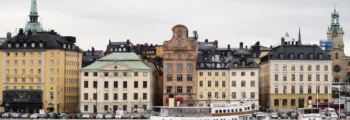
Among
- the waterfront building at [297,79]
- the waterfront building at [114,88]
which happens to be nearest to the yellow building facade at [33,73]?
the waterfront building at [114,88]

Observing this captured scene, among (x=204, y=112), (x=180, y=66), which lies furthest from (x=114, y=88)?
(x=204, y=112)

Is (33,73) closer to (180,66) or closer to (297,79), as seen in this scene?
(180,66)

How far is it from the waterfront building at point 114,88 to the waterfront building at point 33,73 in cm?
508

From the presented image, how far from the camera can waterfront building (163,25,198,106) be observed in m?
169

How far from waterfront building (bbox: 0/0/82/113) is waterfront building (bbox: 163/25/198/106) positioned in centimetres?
1989

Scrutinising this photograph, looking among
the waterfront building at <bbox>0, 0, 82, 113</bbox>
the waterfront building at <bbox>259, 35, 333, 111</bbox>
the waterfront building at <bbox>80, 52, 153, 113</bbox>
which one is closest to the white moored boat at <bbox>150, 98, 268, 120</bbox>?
the waterfront building at <bbox>80, 52, 153, 113</bbox>

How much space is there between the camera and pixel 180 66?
6663 inches

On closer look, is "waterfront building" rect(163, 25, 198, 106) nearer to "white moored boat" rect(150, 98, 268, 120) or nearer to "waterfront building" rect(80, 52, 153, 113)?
"waterfront building" rect(80, 52, 153, 113)

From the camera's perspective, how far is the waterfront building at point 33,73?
168 meters

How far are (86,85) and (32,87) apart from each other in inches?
404

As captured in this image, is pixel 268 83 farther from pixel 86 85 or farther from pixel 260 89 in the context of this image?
pixel 86 85

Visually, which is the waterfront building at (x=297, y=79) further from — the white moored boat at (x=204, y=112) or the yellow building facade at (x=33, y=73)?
the white moored boat at (x=204, y=112)

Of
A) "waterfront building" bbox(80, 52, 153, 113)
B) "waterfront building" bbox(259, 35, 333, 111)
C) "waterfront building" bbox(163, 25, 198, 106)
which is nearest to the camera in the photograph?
"waterfront building" bbox(80, 52, 153, 113)

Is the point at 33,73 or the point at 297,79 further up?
the point at 33,73
